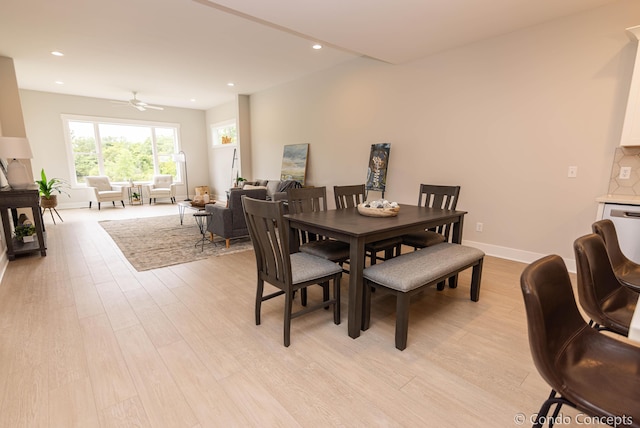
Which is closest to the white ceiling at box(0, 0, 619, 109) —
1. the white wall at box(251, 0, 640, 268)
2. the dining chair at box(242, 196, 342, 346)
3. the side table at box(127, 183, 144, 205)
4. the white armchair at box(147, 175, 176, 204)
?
the white wall at box(251, 0, 640, 268)

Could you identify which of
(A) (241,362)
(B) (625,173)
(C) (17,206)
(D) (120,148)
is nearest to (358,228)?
(A) (241,362)

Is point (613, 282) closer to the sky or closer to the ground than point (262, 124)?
closer to the ground

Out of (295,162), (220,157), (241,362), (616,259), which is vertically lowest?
(241,362)

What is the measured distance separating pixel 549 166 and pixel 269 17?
3.29 metres

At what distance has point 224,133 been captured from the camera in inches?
348

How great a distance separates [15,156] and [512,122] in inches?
238

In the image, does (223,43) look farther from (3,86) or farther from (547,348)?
(547,348)

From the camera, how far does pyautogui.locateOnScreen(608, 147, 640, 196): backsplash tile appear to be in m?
2.73

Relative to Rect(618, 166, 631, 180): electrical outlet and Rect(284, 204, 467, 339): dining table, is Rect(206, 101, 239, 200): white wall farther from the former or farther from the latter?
Rect(618, 166, 631, 180): electrical outlet

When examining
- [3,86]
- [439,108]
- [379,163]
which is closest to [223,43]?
[379,163]

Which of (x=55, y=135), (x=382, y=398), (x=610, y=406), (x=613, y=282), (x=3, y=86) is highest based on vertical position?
(x=3, y=86)

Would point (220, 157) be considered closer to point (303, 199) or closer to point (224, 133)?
point (224, 133)

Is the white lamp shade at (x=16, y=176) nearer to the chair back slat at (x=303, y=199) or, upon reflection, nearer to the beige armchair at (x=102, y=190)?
the chair back slat at (x=303, y=199)

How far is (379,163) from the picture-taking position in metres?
4.61
